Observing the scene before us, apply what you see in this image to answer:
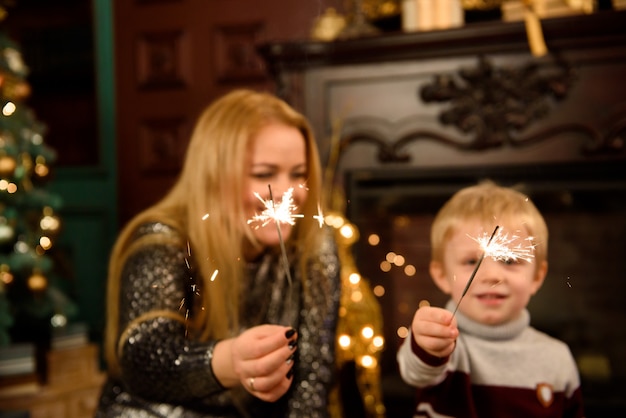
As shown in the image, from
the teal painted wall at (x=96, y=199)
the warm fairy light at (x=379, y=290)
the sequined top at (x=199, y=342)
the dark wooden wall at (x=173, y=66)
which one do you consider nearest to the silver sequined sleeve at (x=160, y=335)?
the sequined top at (x=199, y=342)

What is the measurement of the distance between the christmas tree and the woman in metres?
0.79

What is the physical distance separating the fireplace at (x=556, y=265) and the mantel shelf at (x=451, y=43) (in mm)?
624

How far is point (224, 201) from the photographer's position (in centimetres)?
46

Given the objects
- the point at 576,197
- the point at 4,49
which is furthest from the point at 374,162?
the point at 4,49

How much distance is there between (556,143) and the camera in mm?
1043

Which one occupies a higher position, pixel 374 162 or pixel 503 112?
pixel 503 112

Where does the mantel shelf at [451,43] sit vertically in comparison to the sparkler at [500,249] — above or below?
above

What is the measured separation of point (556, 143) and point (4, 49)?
53.4 inches

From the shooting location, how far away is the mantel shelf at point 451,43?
3.72ft

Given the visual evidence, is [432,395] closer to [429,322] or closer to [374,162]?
[429,322]

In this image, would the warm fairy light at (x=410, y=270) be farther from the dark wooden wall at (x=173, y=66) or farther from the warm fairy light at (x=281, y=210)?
the dark wooden wall at (x=173, y=66)

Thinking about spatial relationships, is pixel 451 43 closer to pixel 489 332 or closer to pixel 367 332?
pixel 367 332

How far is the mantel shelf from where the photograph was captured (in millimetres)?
1134

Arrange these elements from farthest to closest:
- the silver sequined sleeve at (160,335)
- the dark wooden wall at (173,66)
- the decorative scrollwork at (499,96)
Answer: the dark wooden wall at (173,66) → the decorative scrollwork at (499,96) → the silver sequined sleeve at (160,335)
